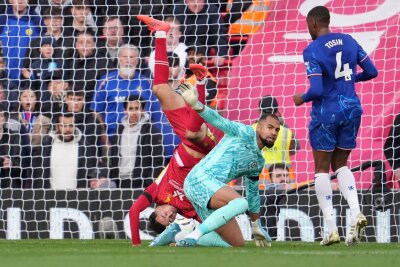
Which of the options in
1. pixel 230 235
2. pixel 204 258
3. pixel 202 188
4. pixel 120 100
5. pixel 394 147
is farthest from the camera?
pixel 120 100

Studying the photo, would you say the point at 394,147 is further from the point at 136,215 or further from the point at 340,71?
the point at 136,215

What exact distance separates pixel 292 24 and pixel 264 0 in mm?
529

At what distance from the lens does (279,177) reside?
1330 cm

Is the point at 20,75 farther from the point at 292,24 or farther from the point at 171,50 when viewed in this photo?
the point at 292,24

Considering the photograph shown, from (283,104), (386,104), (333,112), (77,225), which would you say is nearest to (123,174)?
(77,225)

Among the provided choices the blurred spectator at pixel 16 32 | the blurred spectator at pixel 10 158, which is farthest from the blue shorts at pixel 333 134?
the blurred spectator at pixel 16 32

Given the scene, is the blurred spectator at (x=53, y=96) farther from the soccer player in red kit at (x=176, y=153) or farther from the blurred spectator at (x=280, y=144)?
the soccer player in red kit at (x=176, y=153)

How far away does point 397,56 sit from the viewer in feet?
44.8

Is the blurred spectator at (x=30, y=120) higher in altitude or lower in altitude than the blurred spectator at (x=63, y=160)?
higher

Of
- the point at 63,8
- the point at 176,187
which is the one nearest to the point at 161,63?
the point at 176,187

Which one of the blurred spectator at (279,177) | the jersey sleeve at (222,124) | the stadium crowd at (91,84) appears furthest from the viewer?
the stadium crowd at (91,84)

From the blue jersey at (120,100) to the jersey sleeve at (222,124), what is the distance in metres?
4.41

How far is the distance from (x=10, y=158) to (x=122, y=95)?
1.52 meters

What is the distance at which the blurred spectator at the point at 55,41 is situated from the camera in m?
14.6
